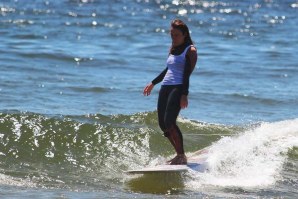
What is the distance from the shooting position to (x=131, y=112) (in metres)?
14.5

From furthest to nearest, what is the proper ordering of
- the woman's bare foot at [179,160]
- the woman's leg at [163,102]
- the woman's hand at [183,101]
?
the woman's bare foot at [179,160]
the woman's leg at [163,102]
the woman's hand at [183,101]

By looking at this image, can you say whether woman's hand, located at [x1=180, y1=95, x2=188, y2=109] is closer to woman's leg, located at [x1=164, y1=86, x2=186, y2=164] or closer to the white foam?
woman's leg, located at [x1=164, y1=86, x2=186, y2=164]

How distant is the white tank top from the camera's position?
9500mm

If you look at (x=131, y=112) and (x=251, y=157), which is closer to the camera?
(x=251, y=157)

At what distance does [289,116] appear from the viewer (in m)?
15.2

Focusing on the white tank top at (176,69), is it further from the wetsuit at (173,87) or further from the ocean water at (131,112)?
the ocean water at (131,112)

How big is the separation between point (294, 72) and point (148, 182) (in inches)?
492

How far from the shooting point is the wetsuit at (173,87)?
9.48 m

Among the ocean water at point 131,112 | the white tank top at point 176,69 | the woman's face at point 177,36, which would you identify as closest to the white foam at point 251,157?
the ocean water at point 131,112

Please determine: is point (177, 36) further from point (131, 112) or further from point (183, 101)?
point (131, 112)

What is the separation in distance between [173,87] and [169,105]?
0.72 feet

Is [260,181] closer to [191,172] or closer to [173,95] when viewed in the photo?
[191,172]

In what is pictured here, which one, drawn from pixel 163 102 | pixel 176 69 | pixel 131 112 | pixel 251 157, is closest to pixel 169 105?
pixel 163 102

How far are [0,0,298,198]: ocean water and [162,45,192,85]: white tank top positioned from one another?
3.74ft
